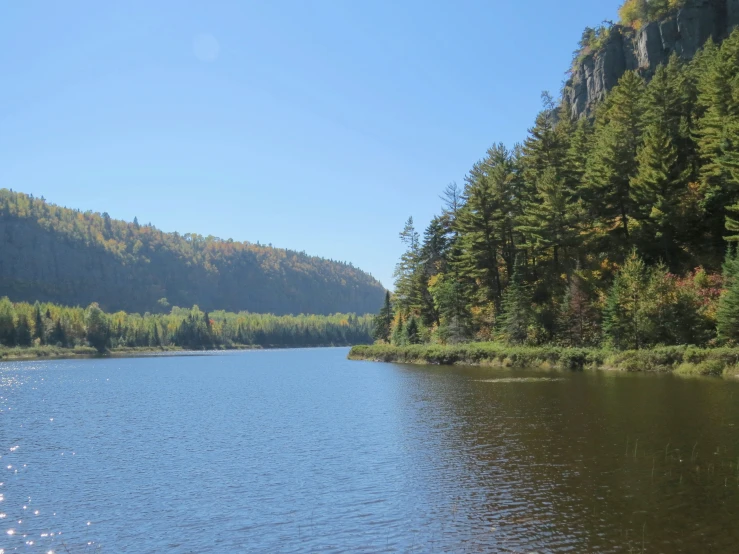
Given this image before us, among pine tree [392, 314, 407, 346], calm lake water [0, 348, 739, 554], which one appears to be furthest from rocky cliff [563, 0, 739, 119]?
calm lake water [0, 348, 739, 554]

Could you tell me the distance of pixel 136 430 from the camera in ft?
113

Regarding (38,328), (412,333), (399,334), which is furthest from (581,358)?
(38,328)

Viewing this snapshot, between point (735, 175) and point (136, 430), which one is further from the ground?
point (735, 175)

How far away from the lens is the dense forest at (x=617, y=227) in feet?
186

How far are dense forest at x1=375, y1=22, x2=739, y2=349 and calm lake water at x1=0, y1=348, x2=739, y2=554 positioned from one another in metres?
16.4

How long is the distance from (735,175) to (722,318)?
13.3 metres

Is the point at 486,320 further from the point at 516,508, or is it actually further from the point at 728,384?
the point at 516,508

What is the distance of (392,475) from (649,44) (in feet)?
372

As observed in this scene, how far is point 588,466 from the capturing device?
21.9 meters

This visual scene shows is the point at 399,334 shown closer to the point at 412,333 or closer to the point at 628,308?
the point at 412,333

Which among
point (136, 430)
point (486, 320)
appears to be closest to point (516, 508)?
point (136, 430)

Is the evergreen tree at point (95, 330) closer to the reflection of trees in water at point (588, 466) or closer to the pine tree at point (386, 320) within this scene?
the pine tree at point (386, 320)

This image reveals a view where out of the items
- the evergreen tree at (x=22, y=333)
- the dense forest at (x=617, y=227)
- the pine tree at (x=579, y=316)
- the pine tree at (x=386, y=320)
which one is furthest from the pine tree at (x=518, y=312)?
the evergreen tree at (x=22, y=333)

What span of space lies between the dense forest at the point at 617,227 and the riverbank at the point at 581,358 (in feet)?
7.96
